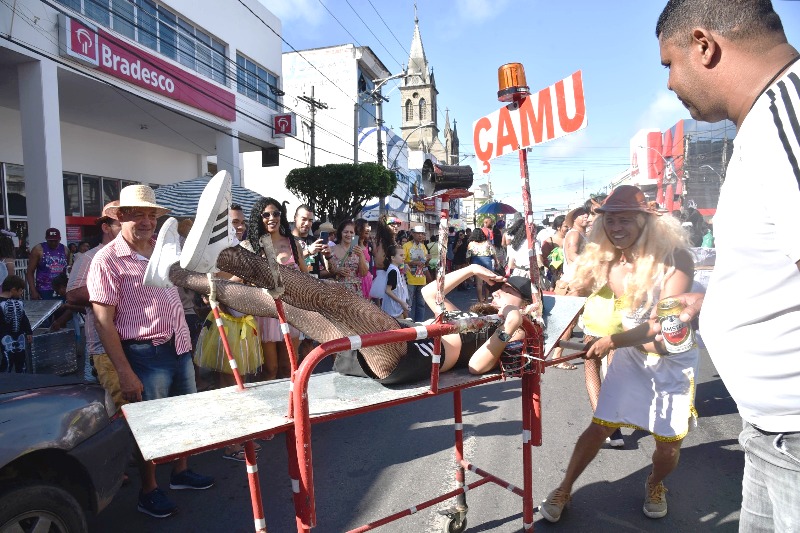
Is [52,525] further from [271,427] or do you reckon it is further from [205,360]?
[205,360]

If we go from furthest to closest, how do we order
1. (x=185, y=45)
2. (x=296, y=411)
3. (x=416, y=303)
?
(x=185, y=45) < (x=416, y=303) < (x=296, y=411)

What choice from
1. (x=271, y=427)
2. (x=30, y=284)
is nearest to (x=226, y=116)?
(x=30, y=284)

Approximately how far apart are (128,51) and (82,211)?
4974 mm

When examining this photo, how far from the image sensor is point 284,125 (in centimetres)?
1927

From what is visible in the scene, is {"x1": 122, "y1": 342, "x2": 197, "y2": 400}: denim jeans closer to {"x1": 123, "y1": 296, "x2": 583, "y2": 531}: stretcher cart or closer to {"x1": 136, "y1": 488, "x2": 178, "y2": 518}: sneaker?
{"x1": 136, "y1": 488, "x2": 178, "y2": 518}: sneaker

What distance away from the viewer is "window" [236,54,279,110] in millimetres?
17750

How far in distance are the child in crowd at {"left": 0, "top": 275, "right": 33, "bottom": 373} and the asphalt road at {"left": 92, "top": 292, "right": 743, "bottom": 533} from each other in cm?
205

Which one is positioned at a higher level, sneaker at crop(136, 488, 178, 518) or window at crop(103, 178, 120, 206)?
window at crop(103, 178, 120, 206)

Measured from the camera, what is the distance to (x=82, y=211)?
14508 mm

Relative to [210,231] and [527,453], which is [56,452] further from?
[527,453]

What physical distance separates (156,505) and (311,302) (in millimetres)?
1756

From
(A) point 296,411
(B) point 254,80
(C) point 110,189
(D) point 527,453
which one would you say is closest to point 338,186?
(B) point 254,80

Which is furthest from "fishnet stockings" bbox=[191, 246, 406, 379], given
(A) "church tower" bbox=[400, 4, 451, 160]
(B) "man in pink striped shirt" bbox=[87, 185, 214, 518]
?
(A) "church tower" bbox=[400, 4, 451, 160]

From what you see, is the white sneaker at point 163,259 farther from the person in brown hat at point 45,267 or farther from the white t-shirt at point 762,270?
the person in brown hat at point 45,267
